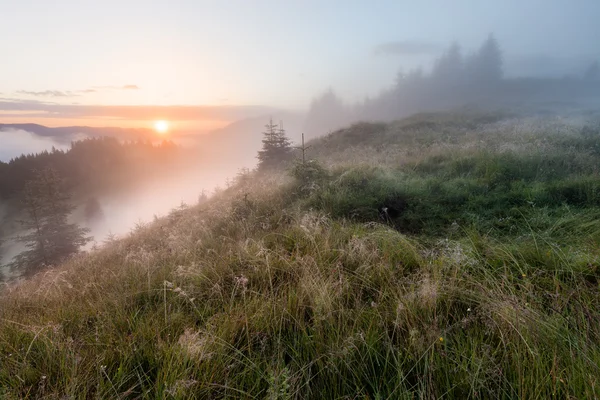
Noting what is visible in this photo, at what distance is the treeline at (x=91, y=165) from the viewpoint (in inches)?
3821

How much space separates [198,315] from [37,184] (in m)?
45.3

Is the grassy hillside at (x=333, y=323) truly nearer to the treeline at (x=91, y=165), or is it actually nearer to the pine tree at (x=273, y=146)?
the pine tree at (x=273, y=146)

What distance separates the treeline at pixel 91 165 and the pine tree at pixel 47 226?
2502 inches

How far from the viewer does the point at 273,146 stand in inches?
893

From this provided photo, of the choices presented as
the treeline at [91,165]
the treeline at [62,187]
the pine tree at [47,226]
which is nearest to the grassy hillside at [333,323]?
the treeline at [62,187]

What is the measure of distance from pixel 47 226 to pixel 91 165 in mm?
121594

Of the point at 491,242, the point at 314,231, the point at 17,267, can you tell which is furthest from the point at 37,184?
the point at 491,242

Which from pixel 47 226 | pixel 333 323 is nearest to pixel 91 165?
pixel 47 226

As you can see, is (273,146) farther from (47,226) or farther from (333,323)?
(47,226)

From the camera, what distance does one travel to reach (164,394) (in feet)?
5.78

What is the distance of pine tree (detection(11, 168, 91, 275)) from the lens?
104ft

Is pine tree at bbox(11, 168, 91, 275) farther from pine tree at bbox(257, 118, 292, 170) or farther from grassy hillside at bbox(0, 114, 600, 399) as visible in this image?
grassy hillside at bbox(0, 114, 600, 399)

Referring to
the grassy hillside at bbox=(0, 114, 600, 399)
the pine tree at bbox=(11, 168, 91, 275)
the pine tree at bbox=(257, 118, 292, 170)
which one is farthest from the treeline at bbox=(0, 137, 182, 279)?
the grassy hillside at bbox=(0, 114, 600, 399)

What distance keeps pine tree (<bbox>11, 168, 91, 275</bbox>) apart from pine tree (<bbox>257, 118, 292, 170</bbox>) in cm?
2519
